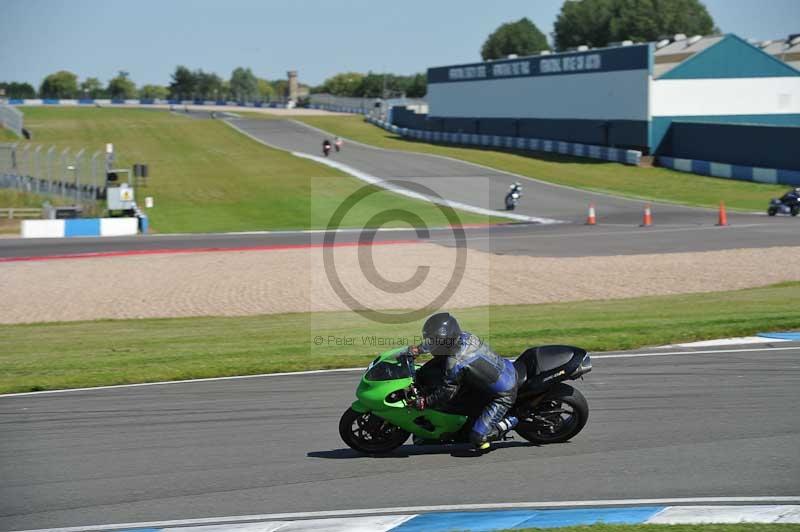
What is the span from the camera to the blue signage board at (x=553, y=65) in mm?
67188

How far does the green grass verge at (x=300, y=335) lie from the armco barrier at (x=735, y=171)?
33304mm

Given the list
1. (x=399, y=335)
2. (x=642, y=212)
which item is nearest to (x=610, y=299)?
(x=399, y=335)

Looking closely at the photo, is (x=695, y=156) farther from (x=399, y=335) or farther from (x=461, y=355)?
(x=461, y=355)

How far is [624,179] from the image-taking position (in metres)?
59.6

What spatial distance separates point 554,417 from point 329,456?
2.39m

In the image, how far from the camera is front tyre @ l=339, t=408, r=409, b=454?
9.75 metres

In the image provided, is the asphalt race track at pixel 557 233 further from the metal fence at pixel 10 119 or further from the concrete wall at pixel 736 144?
the metal fence at pixel 10 119

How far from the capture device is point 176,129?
104500 mm

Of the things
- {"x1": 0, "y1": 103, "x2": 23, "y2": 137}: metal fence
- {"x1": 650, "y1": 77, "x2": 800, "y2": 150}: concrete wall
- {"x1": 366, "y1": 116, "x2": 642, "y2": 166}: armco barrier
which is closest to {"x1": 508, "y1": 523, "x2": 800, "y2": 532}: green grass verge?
{"x1": 366, "y1": 116, "x2": 642, "y2": 166}: armco barrier

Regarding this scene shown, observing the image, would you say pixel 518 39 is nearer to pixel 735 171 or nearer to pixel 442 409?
pixel 735 171

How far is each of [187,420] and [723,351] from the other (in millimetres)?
8262

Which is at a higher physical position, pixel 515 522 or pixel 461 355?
pixel 461 355

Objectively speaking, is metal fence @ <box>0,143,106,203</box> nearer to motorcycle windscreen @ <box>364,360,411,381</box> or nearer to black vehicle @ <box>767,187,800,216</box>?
black vehicle @ <box>767,187,800,216</box>

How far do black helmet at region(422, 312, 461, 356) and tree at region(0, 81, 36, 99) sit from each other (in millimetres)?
175314
